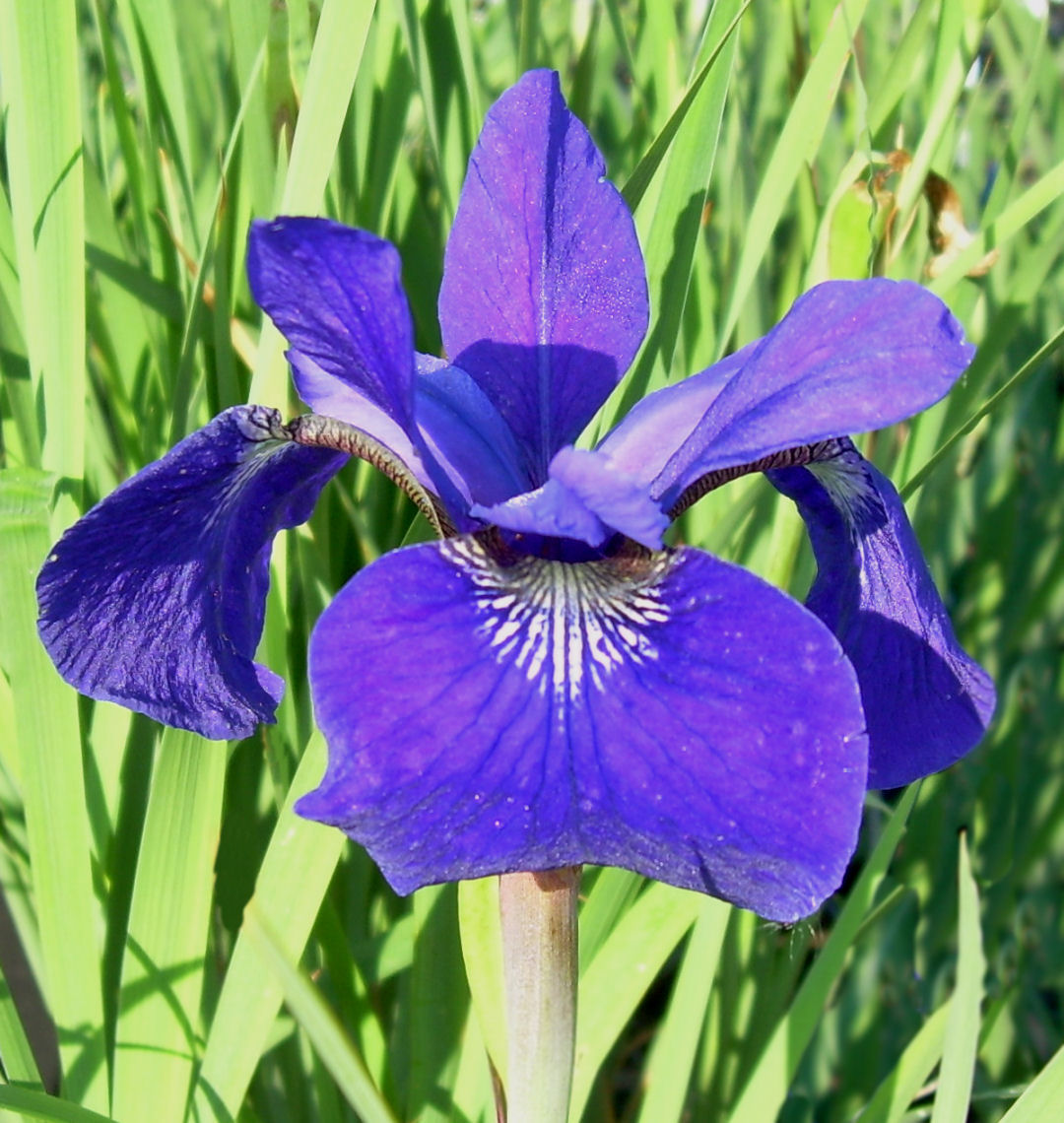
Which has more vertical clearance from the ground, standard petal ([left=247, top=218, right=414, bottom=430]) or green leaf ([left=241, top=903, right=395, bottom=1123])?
standard petal ([left=247, top=218, right=414, bottom=430])

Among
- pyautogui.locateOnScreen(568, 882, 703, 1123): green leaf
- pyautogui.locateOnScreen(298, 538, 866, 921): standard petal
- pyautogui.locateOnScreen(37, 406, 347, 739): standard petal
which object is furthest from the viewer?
pyautogui.locateOnScreen(568, 882, 703, 1123): green leaf

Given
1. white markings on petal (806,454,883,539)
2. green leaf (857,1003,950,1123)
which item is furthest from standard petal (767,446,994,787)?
green leaf (857,1003,950,1123)

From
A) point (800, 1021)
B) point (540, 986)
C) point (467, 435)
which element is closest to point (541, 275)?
point (467, 435)

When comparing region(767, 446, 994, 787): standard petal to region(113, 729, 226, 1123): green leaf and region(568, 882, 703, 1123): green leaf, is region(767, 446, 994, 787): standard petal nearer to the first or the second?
region(568, 882, 703, 1123): green leaf

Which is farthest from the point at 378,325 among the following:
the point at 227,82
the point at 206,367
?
the point at 227,82

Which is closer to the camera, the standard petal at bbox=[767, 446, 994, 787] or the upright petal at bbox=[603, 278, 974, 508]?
the upright petal at bbox=[603, 278, 974, 508]

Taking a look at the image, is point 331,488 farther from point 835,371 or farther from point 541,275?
point 835,371

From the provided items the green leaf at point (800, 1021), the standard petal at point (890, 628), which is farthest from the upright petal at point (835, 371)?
the green leaf at point (800, 1021)

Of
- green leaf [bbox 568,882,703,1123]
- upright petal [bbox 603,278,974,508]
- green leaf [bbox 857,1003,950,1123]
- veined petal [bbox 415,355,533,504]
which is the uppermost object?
upright petal [bbox 603,278,974,508]
